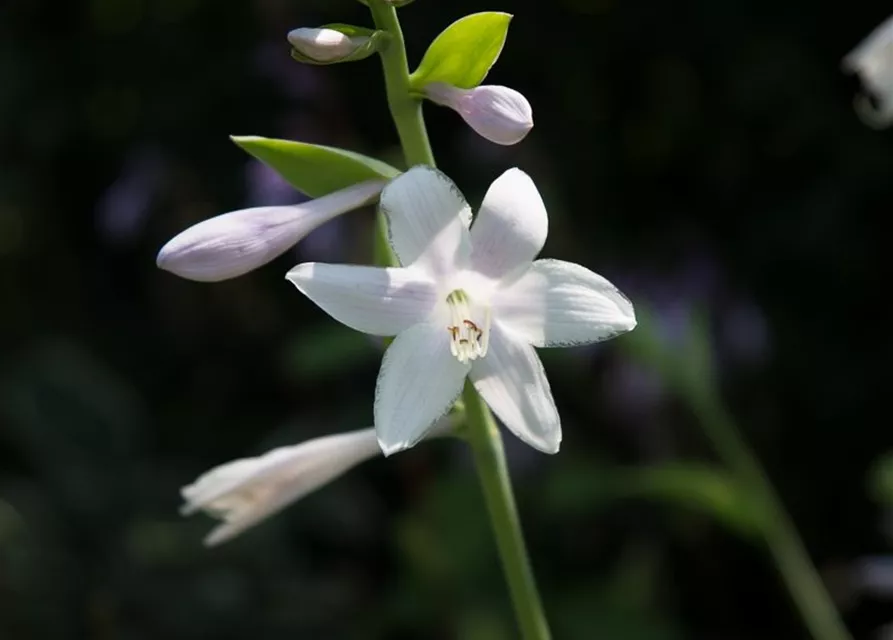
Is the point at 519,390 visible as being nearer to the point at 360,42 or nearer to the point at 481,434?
the point at 481,434

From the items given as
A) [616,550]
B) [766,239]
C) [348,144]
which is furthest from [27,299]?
[766,239]

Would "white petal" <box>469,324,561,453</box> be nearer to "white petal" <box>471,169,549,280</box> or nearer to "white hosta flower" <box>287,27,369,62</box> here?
"white petal" <box>471,169,549,280</box>

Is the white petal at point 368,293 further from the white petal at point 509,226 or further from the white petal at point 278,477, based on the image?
the white petal at point 278,477

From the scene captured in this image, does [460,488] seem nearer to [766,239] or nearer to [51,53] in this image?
[766,239]

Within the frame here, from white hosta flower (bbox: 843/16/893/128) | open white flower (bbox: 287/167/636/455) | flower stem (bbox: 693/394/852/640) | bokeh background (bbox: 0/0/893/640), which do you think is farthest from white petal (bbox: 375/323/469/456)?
bokeh background (bbox: 0/0/893/640)

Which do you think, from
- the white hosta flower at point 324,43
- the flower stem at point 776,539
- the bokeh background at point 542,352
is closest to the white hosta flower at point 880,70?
the white hosta flower at point 324,43
